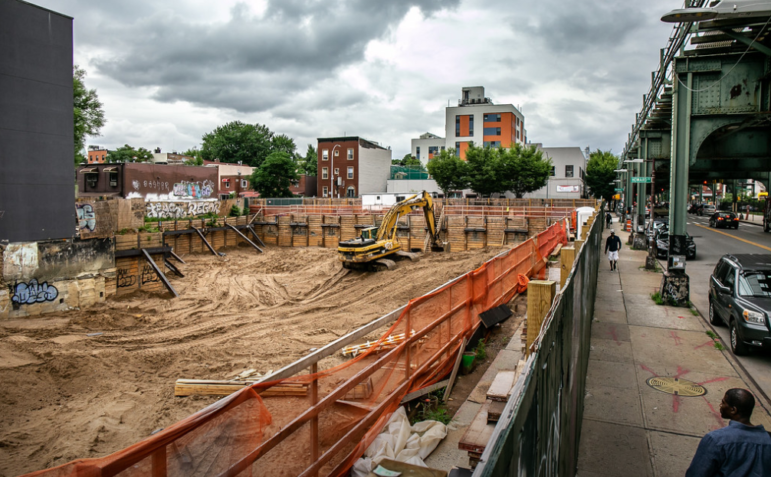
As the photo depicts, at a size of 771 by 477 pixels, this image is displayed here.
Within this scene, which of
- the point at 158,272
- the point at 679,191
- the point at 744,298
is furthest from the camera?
the point at 158,272

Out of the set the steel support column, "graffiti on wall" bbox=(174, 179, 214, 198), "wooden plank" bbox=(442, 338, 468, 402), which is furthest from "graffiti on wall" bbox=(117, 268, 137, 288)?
"graffiti on wall" bbox=(174, 179, 214, 198)

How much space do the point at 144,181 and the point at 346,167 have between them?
2927cm

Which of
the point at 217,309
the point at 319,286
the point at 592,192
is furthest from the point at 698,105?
the point at 592,192

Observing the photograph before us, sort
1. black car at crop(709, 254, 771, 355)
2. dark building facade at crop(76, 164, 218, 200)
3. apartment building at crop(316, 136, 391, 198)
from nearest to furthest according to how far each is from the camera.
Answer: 1. black car at crop(709, 254, 771, 355)
2. dark building facade at crop(76, 164, 218, 200)
3. apartment building at crop(316, 136, 391, 198)

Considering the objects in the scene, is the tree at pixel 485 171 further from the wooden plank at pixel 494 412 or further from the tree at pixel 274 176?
the wooden plank at pixel 494 412

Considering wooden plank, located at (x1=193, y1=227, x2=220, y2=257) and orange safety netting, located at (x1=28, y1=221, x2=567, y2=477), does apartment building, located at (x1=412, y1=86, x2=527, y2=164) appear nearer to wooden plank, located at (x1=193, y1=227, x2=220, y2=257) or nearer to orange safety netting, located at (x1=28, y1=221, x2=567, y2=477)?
wooden plank, located at (x1=193, y1=227, x2=220, y2=257)

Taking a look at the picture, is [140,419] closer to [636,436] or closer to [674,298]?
[636,436]

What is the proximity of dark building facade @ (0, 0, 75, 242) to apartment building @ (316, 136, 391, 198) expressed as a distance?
4697cm

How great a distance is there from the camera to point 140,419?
326 inches

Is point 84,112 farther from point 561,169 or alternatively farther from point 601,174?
point 601,174

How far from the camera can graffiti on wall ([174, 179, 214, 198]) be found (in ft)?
151

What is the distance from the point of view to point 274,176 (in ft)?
213

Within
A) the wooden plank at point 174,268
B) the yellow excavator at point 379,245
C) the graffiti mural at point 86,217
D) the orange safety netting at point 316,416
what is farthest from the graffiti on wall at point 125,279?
the orange safety netting at point 316,416

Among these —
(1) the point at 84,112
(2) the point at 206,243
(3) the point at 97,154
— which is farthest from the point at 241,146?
(2) the point at 206,243
